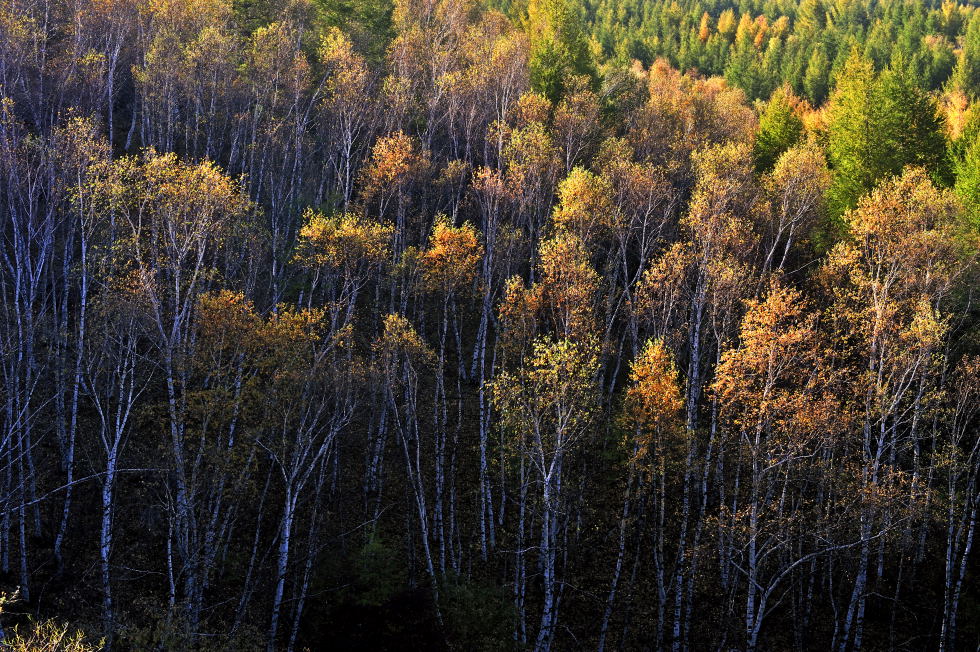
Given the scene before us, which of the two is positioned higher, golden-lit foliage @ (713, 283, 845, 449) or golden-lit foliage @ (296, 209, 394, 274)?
golden-lit foliage @ (296, 209, 394, 274)

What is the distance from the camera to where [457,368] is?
38438 millimetres

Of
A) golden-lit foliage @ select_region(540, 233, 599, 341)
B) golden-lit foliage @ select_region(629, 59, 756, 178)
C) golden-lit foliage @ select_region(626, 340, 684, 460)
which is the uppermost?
golden-lit foliage @ select_region(629, 59, 756, 178)

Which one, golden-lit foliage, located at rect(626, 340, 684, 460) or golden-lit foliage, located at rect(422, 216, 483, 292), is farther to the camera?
golden-lit foliage, located at rect(422, 216, 483, 292)

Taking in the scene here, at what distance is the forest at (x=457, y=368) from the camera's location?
23.9m

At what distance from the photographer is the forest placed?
23875 millimetres

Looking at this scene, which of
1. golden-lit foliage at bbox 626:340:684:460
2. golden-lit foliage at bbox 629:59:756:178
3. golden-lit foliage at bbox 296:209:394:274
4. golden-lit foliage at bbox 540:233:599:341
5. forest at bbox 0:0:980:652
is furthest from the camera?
golden-lit foliage at bbox 629:59:756:178

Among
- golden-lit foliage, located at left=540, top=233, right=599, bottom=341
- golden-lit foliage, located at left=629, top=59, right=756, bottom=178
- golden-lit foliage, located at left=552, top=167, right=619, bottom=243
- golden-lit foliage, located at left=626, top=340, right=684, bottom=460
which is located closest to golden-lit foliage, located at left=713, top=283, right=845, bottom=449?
golden-lit foliage, located at left=626, top=340, right=684, bottom=460

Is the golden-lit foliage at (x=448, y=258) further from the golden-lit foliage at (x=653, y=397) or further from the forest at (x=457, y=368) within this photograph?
the golden-lit foliage at (x=653, y=397)

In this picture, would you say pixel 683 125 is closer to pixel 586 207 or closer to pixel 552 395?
pixel 586 207

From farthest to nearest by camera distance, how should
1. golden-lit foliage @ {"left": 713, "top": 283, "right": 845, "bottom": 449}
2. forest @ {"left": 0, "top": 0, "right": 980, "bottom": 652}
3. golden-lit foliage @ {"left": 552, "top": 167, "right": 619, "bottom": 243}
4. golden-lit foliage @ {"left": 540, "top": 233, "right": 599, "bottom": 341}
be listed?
golden-lit foliage @ {"left": 552, "top": 167, "right": 619, "bottom": 243}
golden-lit foliage @ {"left": 540, "top": 233, "right": 599, "bottom": 341}
golden-lit foliage @ {"left": 713, "top": 283, "right": 845, "bottom": 449}
forest @ {"left": 0, "top": 0, "right": 980, "bottom": 652}

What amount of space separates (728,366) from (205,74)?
35.8 metres

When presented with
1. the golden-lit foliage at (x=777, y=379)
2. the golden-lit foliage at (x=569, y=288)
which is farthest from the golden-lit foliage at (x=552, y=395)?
the golden-lit foliage at (x=777, y=379)

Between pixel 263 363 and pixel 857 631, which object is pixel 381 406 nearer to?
pixel 263 363

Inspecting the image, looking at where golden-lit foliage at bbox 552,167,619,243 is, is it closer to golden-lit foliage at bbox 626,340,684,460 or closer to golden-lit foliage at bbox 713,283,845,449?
golden-lit foliage at bbox 626,340,684,460
